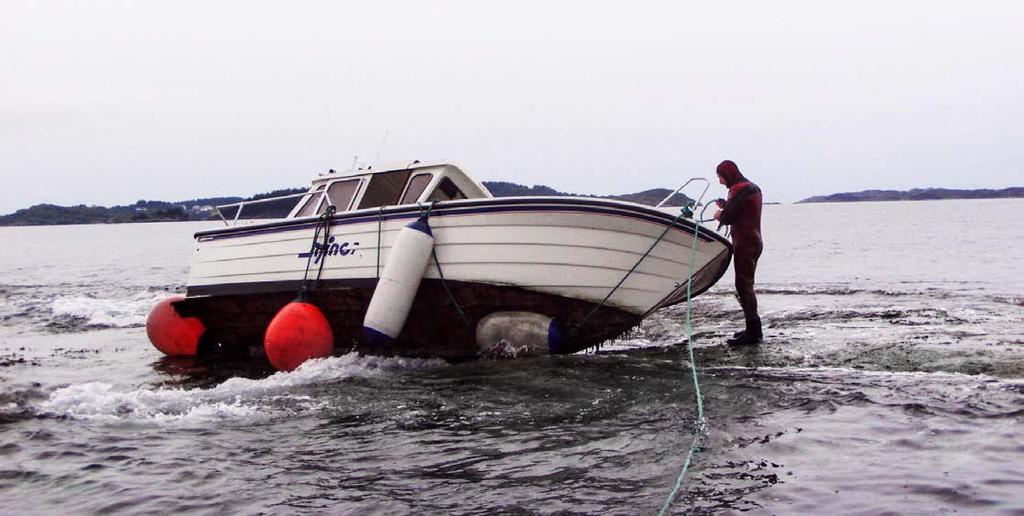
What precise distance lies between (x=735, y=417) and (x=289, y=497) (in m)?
3.44

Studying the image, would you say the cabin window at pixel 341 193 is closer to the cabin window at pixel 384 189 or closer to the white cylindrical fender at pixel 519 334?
the cabin window at pixel 384 189

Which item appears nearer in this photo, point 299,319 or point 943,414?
point 943,414

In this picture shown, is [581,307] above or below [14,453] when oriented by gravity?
above

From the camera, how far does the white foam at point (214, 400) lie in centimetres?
805

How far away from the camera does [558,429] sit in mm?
6914

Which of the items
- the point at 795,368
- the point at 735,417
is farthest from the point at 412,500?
the point at 795,368

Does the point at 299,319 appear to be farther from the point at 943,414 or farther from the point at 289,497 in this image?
the point at 943,414

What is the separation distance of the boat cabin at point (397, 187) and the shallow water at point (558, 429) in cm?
211

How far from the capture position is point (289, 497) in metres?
5.63

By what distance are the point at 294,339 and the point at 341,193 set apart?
8.36ft

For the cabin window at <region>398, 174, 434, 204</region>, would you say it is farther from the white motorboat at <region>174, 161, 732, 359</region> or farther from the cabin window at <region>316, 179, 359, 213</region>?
the cabin window at <region>316, 179, 359, 213</region>

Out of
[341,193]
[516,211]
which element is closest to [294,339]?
[341,193]

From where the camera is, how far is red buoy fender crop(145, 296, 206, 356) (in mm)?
12664

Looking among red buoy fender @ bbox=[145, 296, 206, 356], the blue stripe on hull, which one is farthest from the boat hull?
red buoy fender @ bbox=[145, 296, 206, 356]
